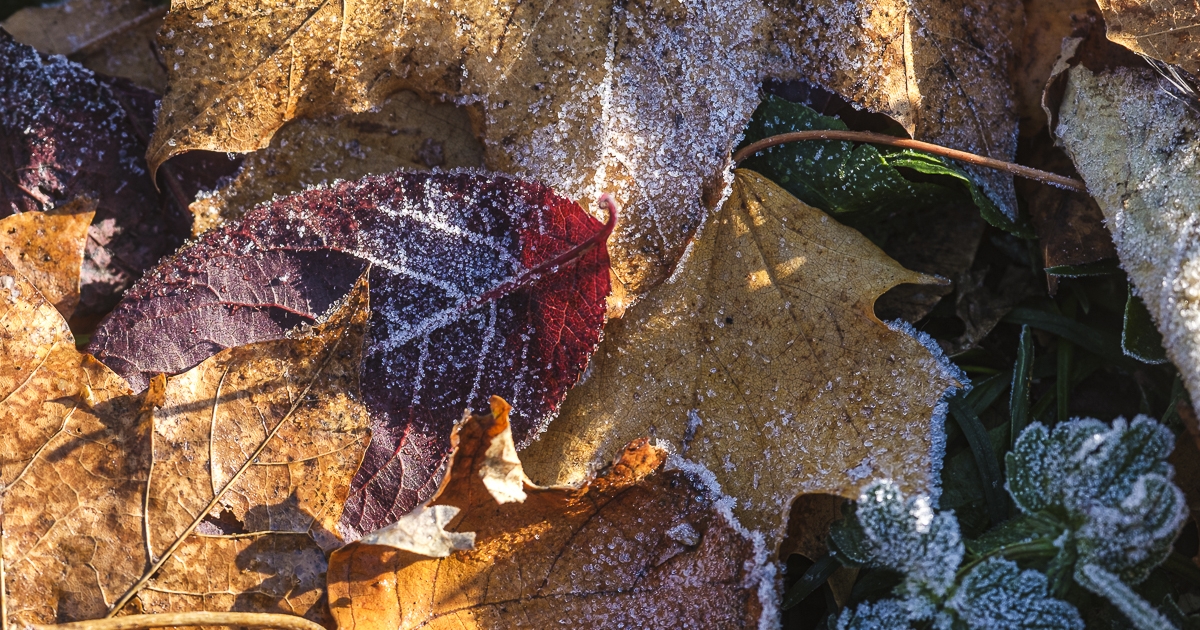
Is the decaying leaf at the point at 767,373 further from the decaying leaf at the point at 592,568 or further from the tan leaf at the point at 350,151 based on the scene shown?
the tan leaf at the point at 350,151

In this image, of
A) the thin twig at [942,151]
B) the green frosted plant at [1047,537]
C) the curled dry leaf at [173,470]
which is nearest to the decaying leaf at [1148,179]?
the thin twig at [942,151]

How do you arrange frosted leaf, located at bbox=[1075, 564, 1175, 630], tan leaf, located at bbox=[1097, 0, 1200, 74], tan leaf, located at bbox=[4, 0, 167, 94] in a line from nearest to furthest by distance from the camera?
1. frosted leaf, located at bbox=[1075, 564, 1175, 630]
2. tan leaf, located at bbox=[1097, 0, 1200, 74]
3. tan leaf, located at bbox=[4, 0, 167, 94]

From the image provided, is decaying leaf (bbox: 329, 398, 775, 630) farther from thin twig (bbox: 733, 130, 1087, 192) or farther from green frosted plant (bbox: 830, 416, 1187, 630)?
thin twig (bbox: 733, 130, 1087, 192)

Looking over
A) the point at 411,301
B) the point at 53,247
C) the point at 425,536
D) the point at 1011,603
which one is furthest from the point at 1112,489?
the point at 53,247

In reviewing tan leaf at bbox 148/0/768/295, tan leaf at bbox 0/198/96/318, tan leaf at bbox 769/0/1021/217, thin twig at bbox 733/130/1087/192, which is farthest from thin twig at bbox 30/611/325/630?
tan leaf at bbox 769/0/1021/217

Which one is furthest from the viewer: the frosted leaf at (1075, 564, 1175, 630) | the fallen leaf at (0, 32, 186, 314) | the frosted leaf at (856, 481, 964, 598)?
the fallen leaf at (0, 32, 186, 314)

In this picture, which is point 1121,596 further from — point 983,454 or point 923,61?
point 923,61

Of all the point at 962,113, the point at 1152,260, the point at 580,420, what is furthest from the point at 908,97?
the point at 580,420
